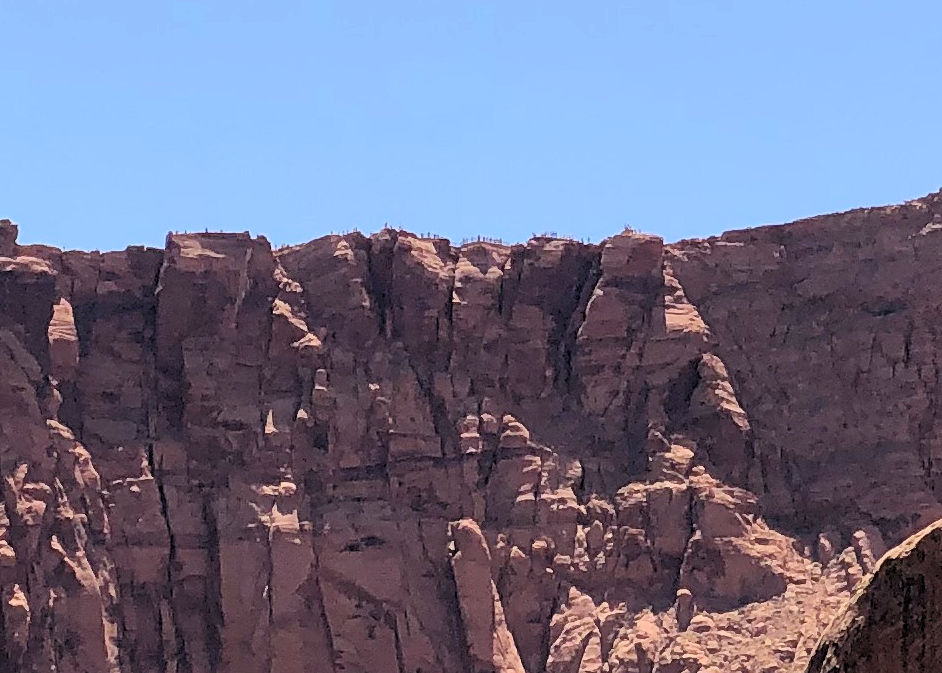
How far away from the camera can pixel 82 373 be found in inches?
1574

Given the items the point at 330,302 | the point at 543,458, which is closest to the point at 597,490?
the point at 543,458

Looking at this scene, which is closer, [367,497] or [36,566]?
[36,566]

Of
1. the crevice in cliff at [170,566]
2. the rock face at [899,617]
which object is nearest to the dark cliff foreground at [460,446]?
the crevice in cliff at [170,566]

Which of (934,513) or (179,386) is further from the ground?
(179,386)

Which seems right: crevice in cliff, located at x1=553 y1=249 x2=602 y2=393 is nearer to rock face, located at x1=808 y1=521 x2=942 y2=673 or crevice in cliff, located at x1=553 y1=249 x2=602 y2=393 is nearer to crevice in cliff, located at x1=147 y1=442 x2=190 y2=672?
crevice in cliff, located at x1=147 y1=442 x2=190 y2=672

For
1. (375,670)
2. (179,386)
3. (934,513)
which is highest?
(179,386)

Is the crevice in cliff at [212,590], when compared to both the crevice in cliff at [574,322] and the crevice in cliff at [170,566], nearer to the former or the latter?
the crevice in cliff at [170,566]

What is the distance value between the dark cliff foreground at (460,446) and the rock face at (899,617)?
25675mm

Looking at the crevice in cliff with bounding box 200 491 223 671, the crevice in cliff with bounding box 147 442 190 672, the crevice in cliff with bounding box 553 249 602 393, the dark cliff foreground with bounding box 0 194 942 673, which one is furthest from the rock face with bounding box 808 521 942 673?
the crevice in cliff with bounding box 553 249 602 393

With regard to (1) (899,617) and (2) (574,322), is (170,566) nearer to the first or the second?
(2) (574,322)

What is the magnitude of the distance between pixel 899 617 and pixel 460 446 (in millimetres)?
29807

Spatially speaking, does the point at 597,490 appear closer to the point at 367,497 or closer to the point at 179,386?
the point at 367,497

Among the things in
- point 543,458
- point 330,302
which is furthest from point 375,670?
point 330,302

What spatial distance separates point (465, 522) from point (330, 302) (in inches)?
271
